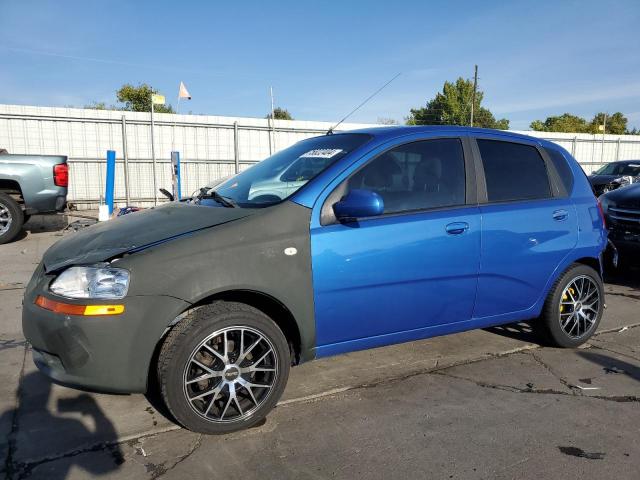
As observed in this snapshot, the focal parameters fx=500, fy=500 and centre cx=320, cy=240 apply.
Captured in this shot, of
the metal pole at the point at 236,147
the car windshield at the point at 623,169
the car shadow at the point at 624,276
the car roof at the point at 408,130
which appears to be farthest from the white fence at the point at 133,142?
the car roof at the point at 408,130

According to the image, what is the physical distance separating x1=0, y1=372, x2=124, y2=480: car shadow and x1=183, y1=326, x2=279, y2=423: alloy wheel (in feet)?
1.68

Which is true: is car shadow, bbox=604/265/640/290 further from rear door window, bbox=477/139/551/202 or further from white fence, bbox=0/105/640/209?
white fence, bbox=0/105/640/209

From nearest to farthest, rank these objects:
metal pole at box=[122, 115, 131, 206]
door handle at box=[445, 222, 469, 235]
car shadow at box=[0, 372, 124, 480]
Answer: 1. car shadow at box=[0, 372, 124, 480]
2. door handle at box=[445, 222, 469, 235]
3. metal pole at box=[122, 115, 131, 206]

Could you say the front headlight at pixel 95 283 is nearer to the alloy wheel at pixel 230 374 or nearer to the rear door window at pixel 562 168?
the alloy wheel at pixel 230 374

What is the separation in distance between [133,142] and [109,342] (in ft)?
42.0

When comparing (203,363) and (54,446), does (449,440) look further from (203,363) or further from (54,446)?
(54,446)

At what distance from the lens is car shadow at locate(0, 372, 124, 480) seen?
2.50 meters

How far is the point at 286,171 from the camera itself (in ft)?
11.8

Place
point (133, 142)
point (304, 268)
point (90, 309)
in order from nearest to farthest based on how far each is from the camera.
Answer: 1. point (90, 309)
2. point (304, 268)
3. point (133, 142)

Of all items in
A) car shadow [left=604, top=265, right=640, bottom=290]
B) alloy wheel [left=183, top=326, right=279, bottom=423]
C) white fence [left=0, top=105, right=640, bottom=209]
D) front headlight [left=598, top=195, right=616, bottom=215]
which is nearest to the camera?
alloy wheel [left=183, top=326, right=279, bottom=423]

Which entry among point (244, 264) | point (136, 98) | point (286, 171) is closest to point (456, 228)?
point (286, 171)

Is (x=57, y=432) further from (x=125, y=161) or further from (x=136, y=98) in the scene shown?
(x=136, y=98)

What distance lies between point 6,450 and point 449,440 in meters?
2.37

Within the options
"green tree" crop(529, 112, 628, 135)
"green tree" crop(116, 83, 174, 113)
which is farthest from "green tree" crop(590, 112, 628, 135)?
"green tree" crop(116, 83, 174, 113)
